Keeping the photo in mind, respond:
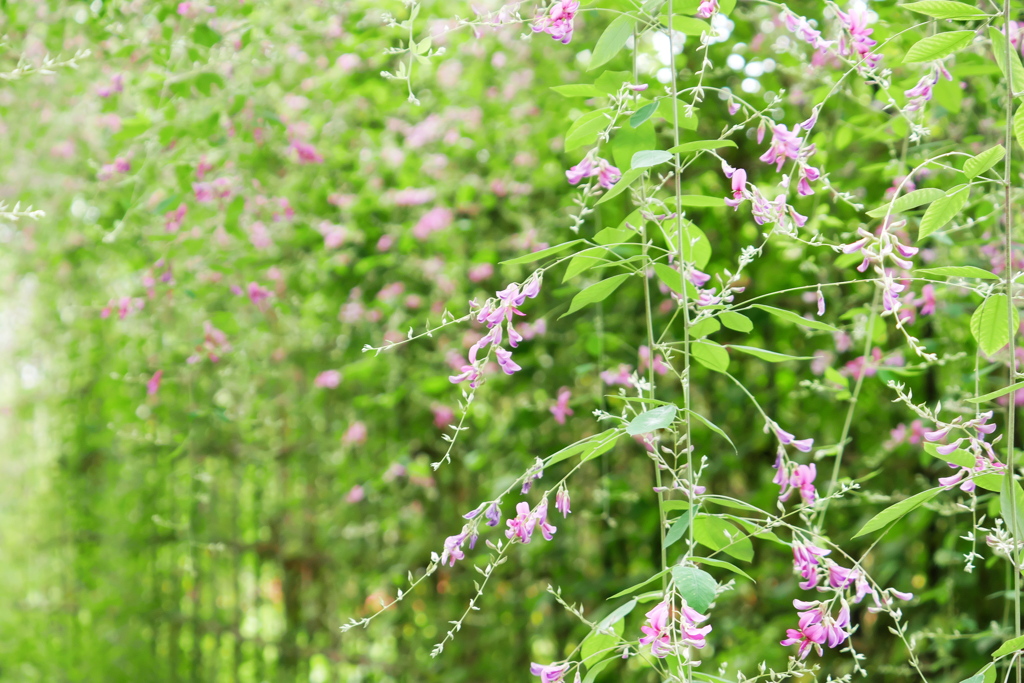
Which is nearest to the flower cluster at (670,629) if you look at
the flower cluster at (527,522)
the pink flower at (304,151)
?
the flower cluster at (527,522)

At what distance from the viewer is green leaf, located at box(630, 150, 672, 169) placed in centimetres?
70

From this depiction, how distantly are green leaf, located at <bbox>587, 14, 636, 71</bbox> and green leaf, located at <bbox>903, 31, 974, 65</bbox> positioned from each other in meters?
0.24

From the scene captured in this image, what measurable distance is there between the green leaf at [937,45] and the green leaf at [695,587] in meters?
0.46

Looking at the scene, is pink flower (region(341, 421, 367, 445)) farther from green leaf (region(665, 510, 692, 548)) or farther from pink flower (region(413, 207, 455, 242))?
green leaf (region(665, 510, 692, 548))

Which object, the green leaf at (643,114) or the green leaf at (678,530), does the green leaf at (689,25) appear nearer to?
the green leaf at (643,114)

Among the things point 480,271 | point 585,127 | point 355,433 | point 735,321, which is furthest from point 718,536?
point 355,433

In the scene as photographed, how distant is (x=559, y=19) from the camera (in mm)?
785

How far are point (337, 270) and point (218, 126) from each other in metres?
0.44

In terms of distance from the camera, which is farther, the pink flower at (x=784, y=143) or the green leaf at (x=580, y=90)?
the green leaf at (x=580, y=90)

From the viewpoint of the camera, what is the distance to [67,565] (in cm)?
324

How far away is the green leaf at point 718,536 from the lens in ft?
2.75

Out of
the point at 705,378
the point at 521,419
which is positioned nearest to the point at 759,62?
the point at 705,378

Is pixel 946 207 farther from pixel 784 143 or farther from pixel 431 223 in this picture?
pixel 431 223

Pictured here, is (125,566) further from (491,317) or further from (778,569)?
(491,317)
